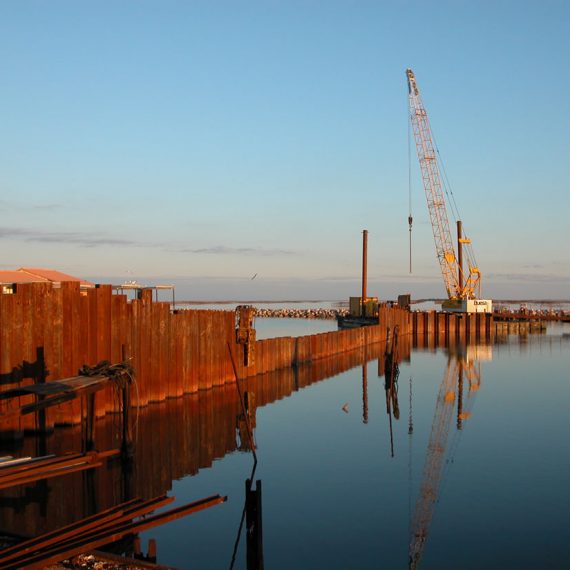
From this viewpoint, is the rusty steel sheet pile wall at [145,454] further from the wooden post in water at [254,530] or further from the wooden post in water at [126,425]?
the wooden post in water at [254,530]

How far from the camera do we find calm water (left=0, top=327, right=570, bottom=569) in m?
13.1

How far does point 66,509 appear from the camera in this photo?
1398 centimetres

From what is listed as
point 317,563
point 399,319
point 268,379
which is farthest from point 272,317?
point 317,563

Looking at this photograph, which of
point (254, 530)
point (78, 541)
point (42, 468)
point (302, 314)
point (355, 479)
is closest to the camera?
point (78, 541)

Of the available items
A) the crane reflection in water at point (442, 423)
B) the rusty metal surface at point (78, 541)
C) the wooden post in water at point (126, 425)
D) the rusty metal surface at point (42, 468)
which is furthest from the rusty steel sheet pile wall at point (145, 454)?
the crane reflection in water at point (442, 423)

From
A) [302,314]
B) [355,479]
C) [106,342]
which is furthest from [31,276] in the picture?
[302,314]

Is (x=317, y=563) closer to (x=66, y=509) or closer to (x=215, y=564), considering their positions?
(x=215, y=564)

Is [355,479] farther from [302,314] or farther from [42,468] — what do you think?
[302,314]

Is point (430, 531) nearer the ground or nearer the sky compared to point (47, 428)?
nearer the ground

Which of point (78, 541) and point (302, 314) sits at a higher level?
point (78, 541)

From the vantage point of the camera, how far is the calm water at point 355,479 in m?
13.1

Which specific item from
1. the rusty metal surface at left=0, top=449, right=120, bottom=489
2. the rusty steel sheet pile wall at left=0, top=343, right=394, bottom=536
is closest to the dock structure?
the rusty steel sheet pile wall at left=0, top=343, right=394, bottom=536

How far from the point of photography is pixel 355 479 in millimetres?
18094

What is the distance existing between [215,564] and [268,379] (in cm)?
2295
